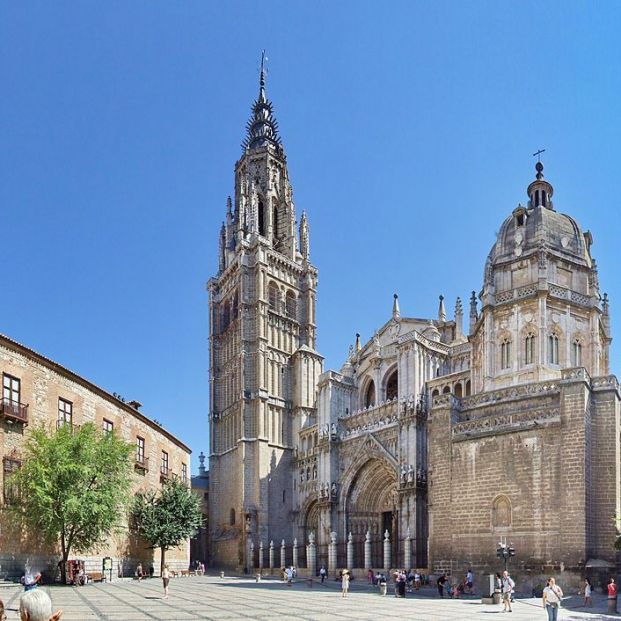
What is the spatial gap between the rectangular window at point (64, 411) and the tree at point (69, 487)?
106cm

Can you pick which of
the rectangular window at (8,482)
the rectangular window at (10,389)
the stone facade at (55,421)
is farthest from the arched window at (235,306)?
the rectangular window at (8,482)

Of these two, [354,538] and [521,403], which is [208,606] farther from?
[354,538]

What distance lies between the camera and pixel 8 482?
92.1ft

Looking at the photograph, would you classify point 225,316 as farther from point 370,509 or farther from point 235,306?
point 370,509

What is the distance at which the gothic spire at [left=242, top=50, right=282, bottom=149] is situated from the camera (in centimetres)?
7231

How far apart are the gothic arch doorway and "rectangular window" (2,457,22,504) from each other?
82.2 feet

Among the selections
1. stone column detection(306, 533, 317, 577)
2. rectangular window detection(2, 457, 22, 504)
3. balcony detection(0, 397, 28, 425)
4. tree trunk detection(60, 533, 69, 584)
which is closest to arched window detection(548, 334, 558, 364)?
stone column detection(306, 533, 317, 577)

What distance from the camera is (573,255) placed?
125 ft

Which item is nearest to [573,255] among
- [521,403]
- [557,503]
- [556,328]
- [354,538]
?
[556,328]

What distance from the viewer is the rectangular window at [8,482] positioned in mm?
28000

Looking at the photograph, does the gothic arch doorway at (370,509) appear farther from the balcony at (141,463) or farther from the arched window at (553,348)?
the arched window at (553,348)

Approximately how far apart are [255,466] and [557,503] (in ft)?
103

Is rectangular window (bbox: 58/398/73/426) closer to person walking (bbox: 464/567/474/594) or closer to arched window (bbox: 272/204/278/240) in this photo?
person walking (bbox: 464/567/474/594)

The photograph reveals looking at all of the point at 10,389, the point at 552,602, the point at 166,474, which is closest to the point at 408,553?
the point at 166,474
